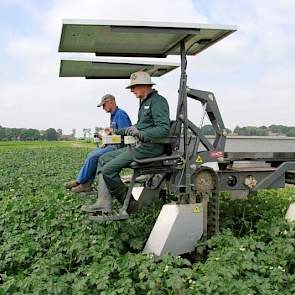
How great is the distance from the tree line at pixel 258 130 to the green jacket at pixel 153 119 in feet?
2.07

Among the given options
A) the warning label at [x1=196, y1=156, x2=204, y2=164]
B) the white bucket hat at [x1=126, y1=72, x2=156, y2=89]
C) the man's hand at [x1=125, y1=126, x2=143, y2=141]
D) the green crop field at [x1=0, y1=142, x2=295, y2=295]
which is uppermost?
the white bucket hat at [x1=126, y1=72, x2=156, y2=89]

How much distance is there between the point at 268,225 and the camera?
17.7 feet

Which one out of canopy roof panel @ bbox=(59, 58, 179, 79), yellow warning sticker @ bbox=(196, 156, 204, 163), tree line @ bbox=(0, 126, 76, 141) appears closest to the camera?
yellow warning sticker @ bbox=(196, 156, 204, 163)

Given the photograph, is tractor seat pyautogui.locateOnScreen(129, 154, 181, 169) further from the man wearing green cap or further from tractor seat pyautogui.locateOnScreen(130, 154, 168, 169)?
the man wearing green cap

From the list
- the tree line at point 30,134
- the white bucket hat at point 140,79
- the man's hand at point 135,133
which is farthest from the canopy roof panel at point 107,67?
the tree line at point 30,134

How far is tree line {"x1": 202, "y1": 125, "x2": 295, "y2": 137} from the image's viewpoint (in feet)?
18.2

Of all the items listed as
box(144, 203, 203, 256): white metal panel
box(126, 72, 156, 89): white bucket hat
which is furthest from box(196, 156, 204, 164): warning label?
box(126, 72, 156, 89): white bucket hat

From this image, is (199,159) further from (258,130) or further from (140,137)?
(258,130)

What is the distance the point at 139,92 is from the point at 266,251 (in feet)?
7.39

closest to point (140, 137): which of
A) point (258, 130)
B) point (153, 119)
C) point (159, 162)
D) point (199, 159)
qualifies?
point (153, 119)

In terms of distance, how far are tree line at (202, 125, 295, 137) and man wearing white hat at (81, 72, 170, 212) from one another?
26.7 inches

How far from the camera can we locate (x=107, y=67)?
6.15m

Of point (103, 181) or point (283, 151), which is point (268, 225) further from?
point (103, 181)

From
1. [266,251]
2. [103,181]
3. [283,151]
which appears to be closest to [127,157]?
[103,181]
